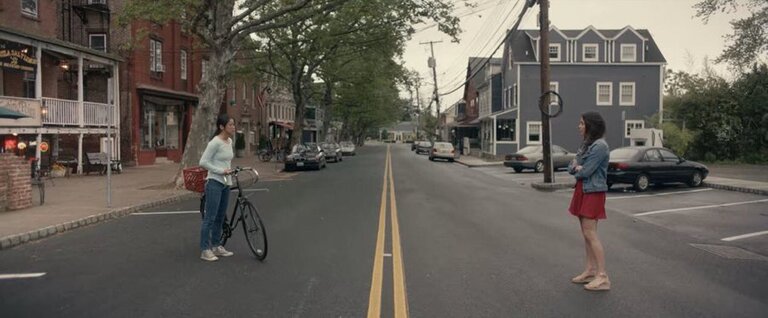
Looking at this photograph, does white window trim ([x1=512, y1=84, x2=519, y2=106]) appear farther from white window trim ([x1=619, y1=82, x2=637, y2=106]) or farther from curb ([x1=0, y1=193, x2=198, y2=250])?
curb ([x1=0, y1=193, x2=198, y2=250])

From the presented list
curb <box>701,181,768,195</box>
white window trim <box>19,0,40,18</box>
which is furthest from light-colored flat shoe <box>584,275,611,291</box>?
white window trim <box>19,0,40,18</box>

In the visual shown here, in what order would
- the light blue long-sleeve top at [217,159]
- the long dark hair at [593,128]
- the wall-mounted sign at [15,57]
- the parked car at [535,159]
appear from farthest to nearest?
the parked car at [535,159], the wall-mounted sign at [15,57], the light blue long-sleeve top at [217,159], the long dark hair at [593,128]

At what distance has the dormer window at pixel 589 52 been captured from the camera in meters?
41.8

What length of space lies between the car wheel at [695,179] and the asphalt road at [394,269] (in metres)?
7.21

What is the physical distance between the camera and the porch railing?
22.6 meters

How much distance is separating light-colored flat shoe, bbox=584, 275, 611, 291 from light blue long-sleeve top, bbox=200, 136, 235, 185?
4.27m

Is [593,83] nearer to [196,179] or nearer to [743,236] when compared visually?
[743,236]

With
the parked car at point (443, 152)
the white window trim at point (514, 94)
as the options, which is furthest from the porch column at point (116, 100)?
the white window trim at point (514, 94)

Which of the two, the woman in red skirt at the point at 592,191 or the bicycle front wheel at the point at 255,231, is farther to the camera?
the bicycle front wheel at the point at 255,231

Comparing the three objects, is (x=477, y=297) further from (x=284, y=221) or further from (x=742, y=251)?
(x=284, y=221)

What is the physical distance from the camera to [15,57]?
20.3 m

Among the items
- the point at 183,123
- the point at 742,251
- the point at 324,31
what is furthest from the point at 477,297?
the point at 183,123

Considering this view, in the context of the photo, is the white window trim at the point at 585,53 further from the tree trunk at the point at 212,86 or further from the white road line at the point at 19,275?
the white road line at the point at 19,275

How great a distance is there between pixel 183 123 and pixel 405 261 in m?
30.7
